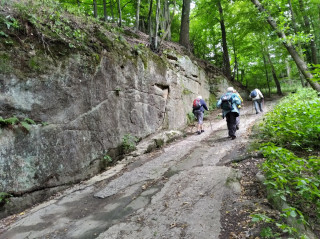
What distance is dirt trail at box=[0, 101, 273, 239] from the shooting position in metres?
3.55

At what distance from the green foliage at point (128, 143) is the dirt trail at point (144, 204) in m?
1.21

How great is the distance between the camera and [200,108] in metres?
10.2

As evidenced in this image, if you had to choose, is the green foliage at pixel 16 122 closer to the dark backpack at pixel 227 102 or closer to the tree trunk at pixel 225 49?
the dark backpack at pixel 227 102

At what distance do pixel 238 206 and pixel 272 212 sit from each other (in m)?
0.56

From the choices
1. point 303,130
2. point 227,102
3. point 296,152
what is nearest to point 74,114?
point 227,102

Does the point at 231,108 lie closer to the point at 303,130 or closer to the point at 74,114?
the point at 303,130

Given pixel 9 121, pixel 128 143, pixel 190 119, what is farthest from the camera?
pixel 190 119

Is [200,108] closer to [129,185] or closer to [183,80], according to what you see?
[183,80]

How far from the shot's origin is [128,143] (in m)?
8.10

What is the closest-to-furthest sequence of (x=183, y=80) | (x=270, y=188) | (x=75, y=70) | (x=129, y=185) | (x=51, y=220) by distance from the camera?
(x=270, y=188)
(x=51, y=220)
(x=129, y=185)
(x=75, y=70)
(x=183, y=80)

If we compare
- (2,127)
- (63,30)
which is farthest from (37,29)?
(2,127)

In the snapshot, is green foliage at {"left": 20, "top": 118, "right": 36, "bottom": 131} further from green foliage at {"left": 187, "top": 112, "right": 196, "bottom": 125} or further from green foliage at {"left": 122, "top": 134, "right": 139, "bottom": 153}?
green foliage at {"left": 187, "top": 112, "right": 196, "bottom": 125}

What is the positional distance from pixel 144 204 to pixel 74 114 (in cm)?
363

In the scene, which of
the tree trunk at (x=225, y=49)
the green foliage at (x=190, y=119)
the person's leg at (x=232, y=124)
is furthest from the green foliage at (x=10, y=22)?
the tree trunk at (x=225, y=49)
